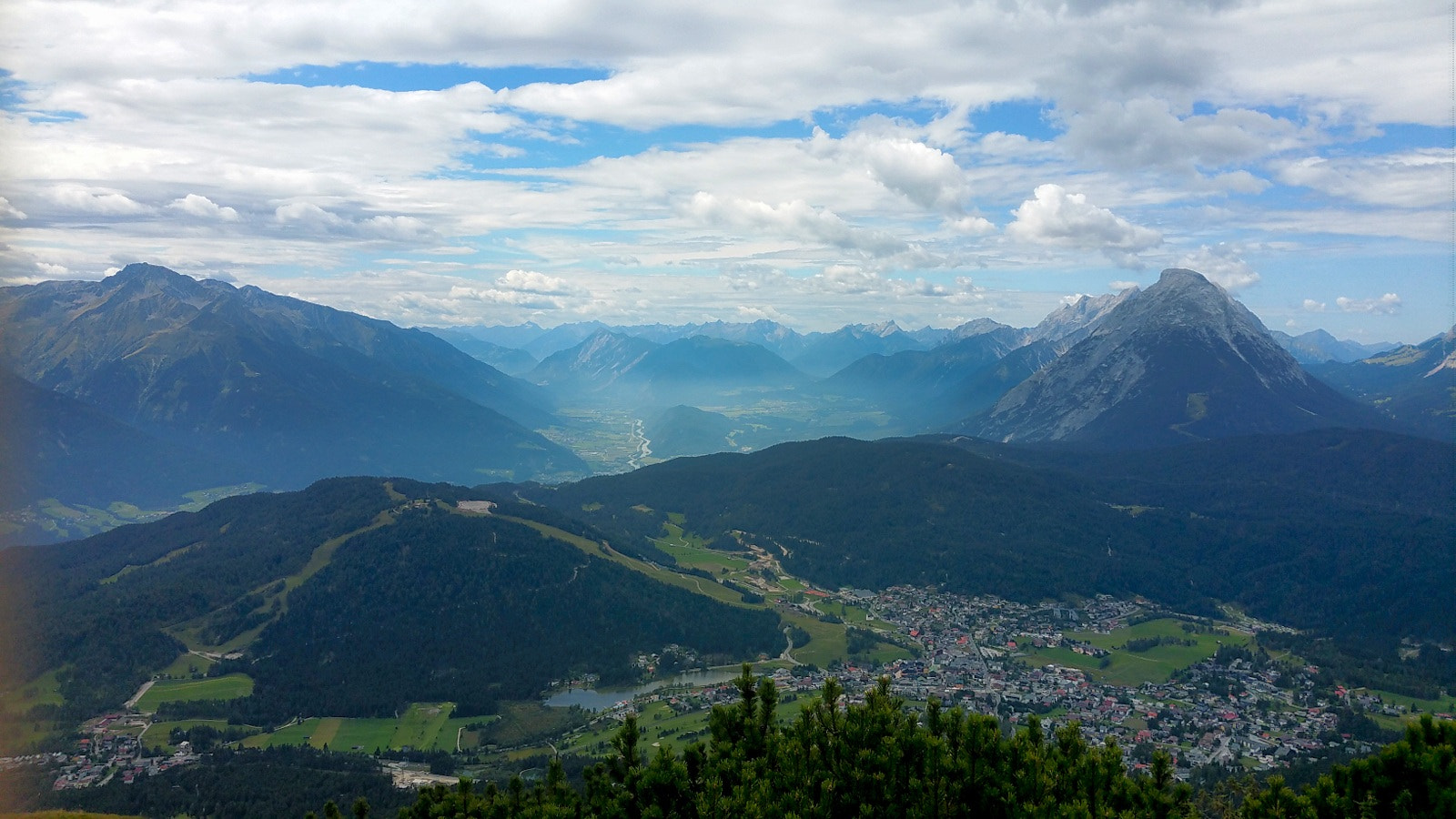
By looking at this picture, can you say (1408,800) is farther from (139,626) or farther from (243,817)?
(139,626)

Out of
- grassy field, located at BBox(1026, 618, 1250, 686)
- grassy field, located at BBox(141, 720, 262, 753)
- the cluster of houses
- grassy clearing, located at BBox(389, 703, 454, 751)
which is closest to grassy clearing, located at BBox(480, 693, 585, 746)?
grassy clearing, located at BBox(389, 703, 454, 751)

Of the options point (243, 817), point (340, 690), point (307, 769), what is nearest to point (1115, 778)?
point (243, 817)

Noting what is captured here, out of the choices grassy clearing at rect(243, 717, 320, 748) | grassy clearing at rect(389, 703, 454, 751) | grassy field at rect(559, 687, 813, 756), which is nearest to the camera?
grassy field at rect(559, 687, 813, 756)

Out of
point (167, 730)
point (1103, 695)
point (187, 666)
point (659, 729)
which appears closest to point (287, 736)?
point (167, 730)

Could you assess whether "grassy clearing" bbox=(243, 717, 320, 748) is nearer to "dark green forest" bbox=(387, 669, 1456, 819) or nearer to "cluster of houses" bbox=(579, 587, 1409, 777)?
"cluster of houses" bbox=(579, 587, 1409, 777)

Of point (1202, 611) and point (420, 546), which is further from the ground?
point (420, 546)

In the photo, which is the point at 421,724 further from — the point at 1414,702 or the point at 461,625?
the point at 1414,702

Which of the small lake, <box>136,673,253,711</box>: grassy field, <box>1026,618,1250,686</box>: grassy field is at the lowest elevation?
Answer: the small lake

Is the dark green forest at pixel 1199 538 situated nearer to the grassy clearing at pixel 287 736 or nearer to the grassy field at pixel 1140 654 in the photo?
the grassy field at pixel 1140 654
